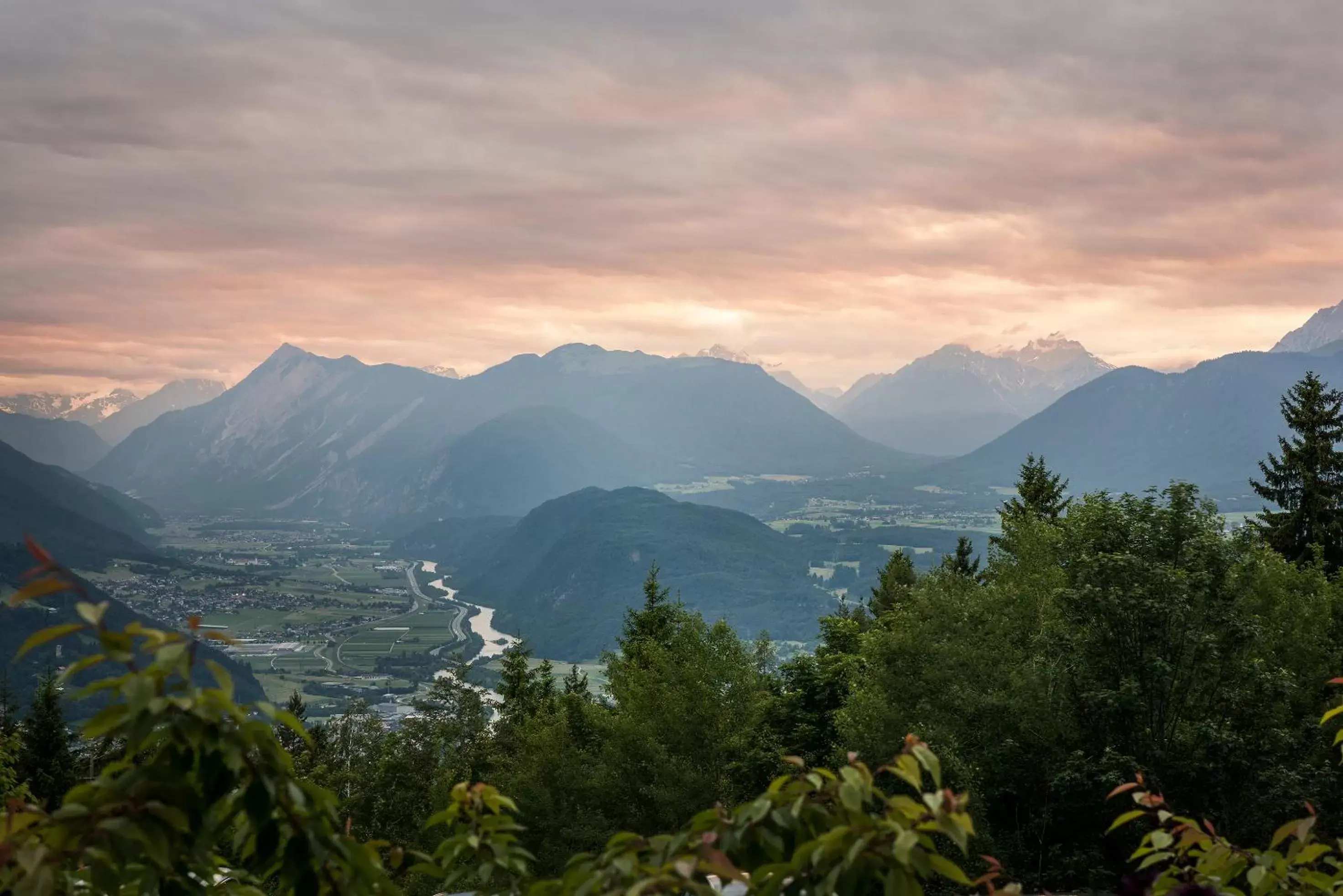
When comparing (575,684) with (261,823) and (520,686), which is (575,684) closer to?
(520,686)

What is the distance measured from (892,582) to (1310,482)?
1314 inches

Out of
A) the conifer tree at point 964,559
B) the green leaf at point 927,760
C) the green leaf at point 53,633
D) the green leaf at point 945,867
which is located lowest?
the conifer tree at point 964,559

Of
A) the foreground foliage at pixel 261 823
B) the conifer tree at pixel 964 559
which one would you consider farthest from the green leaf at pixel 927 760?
the conifer tree at pixel 964 559

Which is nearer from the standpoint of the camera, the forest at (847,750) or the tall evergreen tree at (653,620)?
the forest at (847,750)

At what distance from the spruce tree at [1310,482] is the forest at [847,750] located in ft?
0.59

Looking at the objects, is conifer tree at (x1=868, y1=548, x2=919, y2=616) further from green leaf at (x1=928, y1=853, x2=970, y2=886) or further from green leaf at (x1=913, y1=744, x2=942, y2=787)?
green leaf at (x1=928, y1=853, x2=970, y2=886)

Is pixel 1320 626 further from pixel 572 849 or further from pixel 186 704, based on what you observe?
pixel 186 704

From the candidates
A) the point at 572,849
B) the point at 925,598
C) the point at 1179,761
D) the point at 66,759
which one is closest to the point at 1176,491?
the point at 1179,761

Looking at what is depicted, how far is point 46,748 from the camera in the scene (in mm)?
58875

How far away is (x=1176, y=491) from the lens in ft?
98.8

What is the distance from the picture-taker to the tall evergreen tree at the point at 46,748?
56.9 m

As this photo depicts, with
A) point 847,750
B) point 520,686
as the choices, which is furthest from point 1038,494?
point 847,750

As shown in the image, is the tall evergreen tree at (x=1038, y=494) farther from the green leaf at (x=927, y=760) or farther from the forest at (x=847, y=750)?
the green leaf at (x=927, y=760)

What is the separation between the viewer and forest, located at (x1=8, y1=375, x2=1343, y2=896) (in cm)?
360
